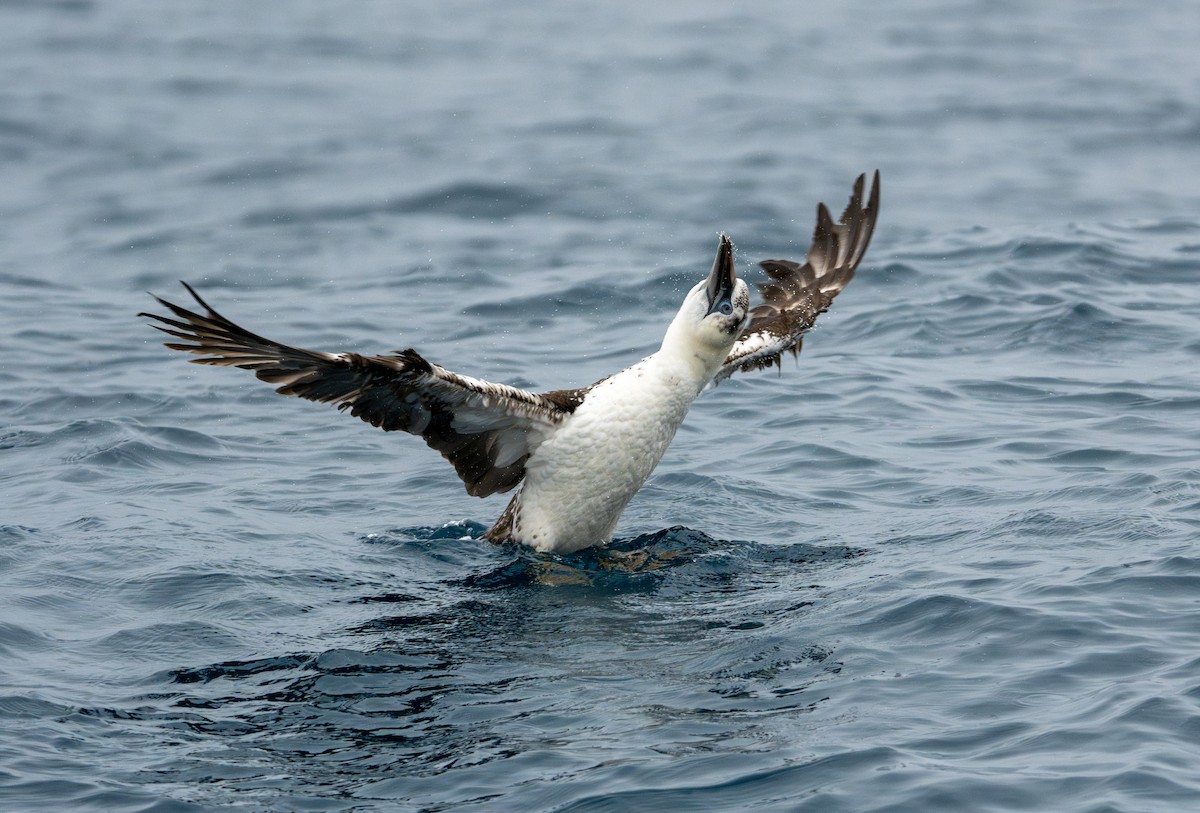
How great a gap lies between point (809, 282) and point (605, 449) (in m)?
2.94

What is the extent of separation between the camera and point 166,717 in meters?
7.22

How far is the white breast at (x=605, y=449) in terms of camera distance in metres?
9.21

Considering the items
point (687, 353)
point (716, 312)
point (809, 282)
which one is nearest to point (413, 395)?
point (687, 353)

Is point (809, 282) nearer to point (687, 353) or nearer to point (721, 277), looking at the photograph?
point (687, 353)

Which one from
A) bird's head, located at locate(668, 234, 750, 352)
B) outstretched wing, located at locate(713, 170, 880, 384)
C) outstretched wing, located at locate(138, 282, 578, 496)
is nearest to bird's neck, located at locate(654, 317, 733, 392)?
bird's head, located at locate(668, 234, 750, 352)

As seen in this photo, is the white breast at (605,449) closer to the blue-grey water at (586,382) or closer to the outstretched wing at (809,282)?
the blue-grey water at (586,382)

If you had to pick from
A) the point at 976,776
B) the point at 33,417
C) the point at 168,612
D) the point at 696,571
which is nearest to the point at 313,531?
the point at 168,612

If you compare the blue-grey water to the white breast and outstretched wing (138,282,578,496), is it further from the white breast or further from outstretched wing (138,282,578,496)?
outstretched wing (138,282,578,496)

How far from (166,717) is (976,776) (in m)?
3.63

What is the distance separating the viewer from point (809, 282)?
37.7 ft

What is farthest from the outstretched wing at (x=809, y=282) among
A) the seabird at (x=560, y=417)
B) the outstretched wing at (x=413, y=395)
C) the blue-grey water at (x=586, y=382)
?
the outstretched wing at (x=413, y=395)

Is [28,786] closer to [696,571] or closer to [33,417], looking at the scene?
[696,571]

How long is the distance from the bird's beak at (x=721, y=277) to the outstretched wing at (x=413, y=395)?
1039mm

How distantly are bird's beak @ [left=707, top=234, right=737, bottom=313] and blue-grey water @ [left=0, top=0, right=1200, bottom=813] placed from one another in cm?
158
